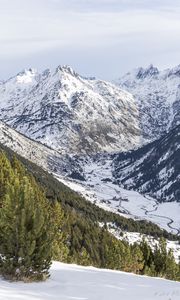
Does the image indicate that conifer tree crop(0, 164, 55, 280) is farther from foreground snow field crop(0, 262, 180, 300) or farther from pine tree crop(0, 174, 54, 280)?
foreground snow field crop(0, 262, 180, 300)

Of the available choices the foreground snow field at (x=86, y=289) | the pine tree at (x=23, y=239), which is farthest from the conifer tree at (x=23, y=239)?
the foreground snow field at (x=86, y=289)

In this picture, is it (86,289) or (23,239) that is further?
(23,239)

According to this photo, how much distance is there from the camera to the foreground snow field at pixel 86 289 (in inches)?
773

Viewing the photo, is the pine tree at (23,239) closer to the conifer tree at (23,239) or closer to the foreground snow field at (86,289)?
the conifer tree at (23,239)

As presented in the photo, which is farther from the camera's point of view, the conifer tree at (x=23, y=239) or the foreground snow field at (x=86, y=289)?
the conifer tree at (x=23, y=239)

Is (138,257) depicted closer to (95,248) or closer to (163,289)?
(163,289)

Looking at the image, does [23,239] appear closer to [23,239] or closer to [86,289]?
[23,239]

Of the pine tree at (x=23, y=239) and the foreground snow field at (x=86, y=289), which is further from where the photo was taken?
the pine tree at (x=23, y=239)

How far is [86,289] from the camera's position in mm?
21484

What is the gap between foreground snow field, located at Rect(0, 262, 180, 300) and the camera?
19641 mm

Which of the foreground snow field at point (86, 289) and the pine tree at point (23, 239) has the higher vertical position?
the pine tree at point (23, 239)

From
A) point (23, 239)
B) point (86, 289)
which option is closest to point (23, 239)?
point (23, 239)

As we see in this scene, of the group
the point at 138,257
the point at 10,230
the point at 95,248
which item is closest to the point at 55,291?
the point at 10,230

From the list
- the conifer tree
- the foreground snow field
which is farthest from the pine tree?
the foreground snow field
